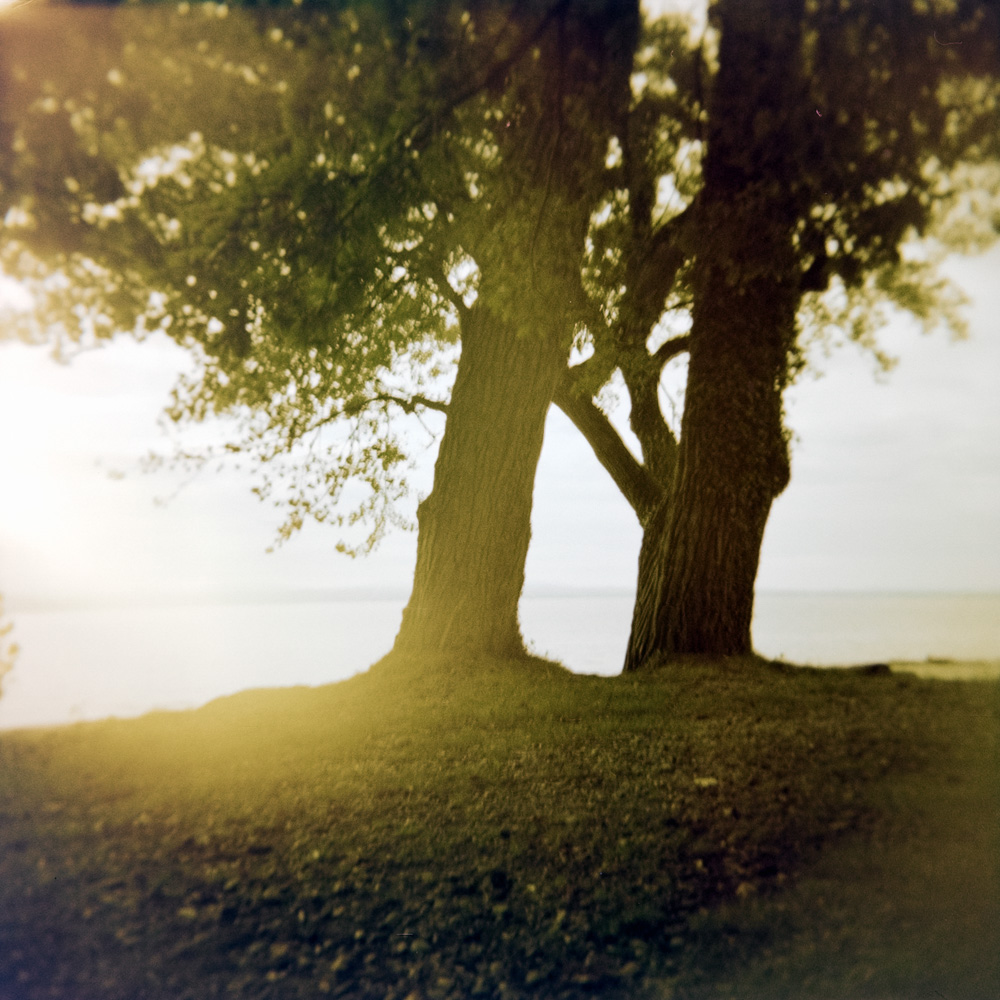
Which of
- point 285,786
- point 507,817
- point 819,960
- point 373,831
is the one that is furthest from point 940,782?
point 285,786

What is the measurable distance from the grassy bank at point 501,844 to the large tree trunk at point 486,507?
1873 mm

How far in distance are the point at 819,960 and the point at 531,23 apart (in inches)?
234

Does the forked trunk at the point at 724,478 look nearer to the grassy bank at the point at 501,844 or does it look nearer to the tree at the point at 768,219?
the tree at the point at 768,219

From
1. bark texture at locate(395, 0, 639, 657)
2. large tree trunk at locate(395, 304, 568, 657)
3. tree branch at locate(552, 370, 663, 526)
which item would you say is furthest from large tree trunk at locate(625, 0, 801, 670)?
tree branch at locate(552, 370, 663, 526)

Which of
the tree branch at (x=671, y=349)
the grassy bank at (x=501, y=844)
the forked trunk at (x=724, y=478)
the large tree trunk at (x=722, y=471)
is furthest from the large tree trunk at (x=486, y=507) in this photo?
the tree branch at (x=671, y=349)

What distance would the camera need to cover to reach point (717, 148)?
5926 mm

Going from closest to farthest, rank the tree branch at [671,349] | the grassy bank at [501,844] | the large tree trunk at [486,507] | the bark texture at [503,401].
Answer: the grassy bank at [501,844] < the bark texture at [503,401] < the large tree trunk at [486,507] < the tree branch at [671,349]

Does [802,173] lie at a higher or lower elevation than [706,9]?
lower

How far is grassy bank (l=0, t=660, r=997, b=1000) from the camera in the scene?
343 centimetres

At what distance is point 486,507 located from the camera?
7957mm

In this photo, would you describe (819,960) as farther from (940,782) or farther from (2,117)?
(2,117)

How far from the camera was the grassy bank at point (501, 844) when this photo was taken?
343cm

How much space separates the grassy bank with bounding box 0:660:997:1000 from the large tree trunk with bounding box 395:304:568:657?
1873mm

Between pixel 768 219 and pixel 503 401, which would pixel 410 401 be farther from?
pixel 768 219
